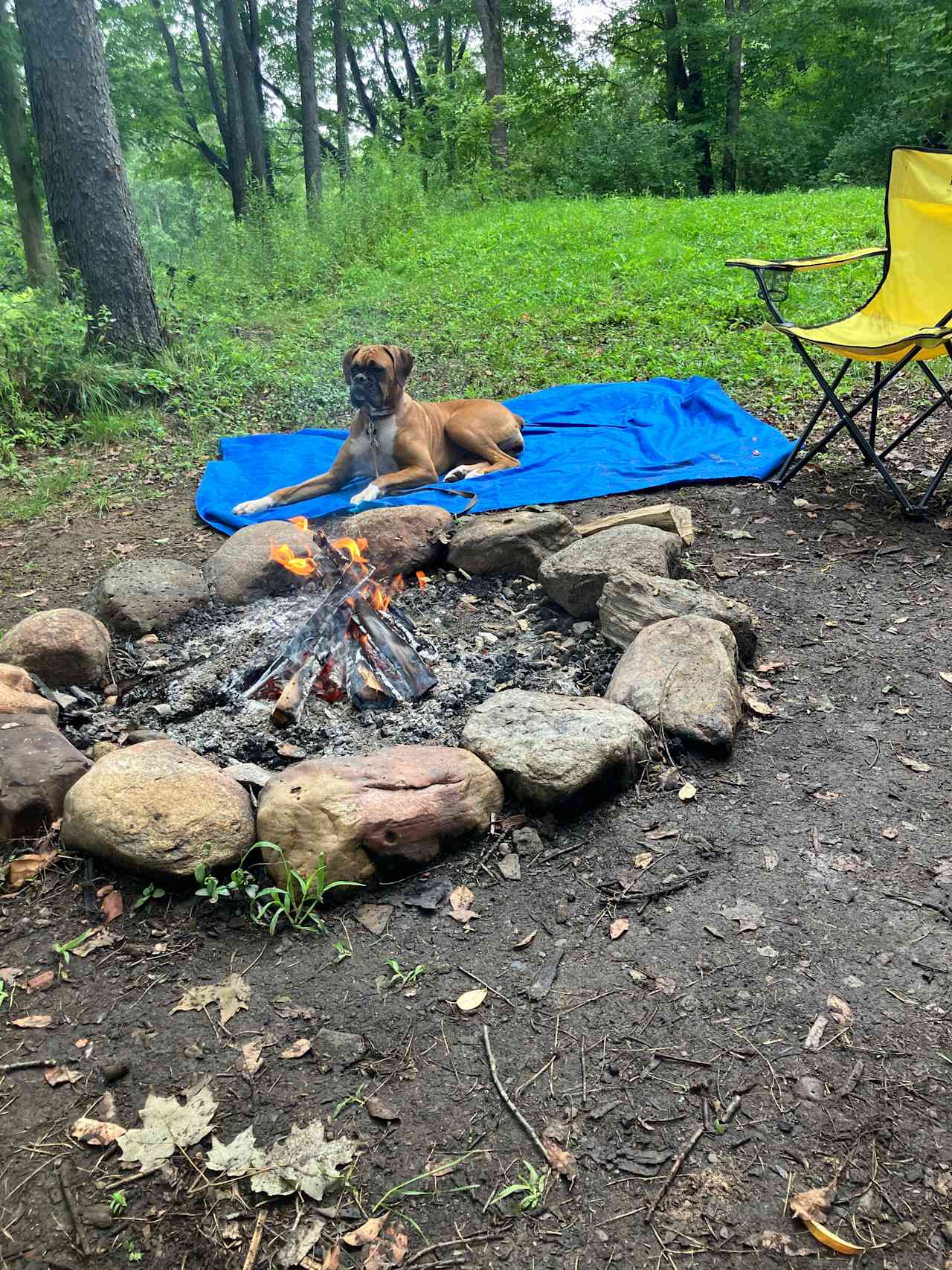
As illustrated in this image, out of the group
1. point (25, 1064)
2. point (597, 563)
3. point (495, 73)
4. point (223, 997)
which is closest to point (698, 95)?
point (495, 73)

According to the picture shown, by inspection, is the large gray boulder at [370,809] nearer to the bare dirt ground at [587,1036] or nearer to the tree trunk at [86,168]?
the bare dirt ground at [587,1036]

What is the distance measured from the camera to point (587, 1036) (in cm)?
189

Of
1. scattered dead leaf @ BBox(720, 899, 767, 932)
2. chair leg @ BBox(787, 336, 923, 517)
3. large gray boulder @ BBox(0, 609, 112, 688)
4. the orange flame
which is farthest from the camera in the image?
chair leg @ BBox(787, 336, 923, 517)

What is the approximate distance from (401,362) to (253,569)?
1.86 meters

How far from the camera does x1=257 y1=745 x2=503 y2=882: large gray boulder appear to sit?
2.33 metres

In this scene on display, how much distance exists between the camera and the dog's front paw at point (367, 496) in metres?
5.01

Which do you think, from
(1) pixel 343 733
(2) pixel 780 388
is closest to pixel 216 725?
Result: (1) pixel 343 733

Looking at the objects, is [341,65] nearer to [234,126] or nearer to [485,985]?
[234,126]

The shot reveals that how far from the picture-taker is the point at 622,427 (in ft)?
19.7

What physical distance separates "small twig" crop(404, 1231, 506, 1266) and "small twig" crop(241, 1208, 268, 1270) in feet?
0.88

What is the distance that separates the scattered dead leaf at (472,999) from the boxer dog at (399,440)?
3.44m

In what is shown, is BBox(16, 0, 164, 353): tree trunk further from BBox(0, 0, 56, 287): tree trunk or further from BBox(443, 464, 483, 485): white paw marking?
BBox(443, 464, 483, 485): white paw marking

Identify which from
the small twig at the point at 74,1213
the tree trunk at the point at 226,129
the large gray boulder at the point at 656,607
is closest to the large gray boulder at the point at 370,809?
the small twig at the point at 74,1213

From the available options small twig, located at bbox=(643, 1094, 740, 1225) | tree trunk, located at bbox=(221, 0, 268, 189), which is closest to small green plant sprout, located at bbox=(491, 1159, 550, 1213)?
small twig, located at bbox=(643, 1094, 740, 1225)
